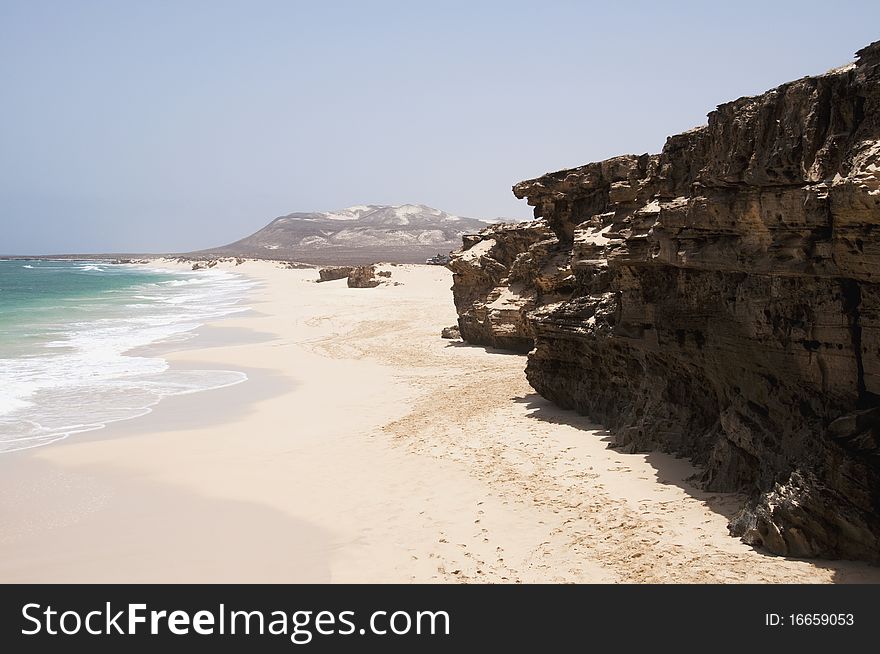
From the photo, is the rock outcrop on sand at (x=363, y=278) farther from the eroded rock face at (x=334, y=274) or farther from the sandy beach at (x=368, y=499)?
the sandy beach at (x=368, y=499)

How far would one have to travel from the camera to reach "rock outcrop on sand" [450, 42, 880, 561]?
6.95 meters

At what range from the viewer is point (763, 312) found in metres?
8.41

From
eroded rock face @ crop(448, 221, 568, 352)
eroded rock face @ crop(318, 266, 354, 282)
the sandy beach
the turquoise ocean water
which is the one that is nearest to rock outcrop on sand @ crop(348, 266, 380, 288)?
eroded rock face @ crop(318, 266, 354, 282)

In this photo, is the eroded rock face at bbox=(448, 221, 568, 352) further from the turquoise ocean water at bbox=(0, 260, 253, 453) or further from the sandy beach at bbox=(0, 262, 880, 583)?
the turquoise ocean water at bbox=(0, 260, 253, 453)

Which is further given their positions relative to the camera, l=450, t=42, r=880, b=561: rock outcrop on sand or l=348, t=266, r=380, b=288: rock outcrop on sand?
l=348, t=266, r=380, b=288: rock outcrop on sand

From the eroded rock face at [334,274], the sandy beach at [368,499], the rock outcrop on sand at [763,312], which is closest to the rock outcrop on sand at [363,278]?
the eroded rock face at [334,274]

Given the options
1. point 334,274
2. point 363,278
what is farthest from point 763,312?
point 334,274

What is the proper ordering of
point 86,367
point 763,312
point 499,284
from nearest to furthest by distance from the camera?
point 763,312
point 86,367
point 499,284

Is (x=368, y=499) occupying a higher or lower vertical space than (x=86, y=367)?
lower

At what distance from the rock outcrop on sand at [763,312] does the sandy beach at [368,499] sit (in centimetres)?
55

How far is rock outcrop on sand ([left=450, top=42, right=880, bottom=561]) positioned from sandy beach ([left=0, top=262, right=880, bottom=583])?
1.80 feet

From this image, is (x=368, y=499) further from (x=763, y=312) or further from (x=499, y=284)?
(x=499, y=284)

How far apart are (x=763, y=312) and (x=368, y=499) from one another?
5.62 meters

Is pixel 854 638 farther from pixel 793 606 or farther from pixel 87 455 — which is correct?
pixel 87 455
